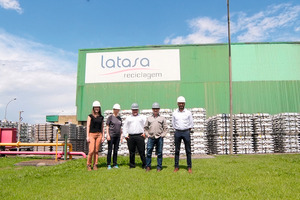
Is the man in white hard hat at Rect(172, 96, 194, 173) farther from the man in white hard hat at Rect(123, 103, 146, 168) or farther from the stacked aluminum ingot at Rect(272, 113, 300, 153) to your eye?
the stacked aluminum ingot at Rect(272, 113, 300, 153)

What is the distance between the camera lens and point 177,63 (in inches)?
880

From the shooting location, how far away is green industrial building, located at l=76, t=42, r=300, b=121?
848 inches

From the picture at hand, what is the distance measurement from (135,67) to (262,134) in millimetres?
11769

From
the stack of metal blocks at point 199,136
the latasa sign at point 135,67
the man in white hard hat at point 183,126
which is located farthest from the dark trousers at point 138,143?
the latasa sign at point 135,67

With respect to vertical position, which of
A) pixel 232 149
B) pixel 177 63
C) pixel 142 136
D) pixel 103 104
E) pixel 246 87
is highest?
pixel 177 63

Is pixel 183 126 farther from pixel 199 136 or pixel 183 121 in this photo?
pixel 199 136

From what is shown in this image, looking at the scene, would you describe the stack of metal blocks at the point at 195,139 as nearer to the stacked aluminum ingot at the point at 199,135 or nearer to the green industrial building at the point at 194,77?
the stacked aluminum ingot at the point at 199,135

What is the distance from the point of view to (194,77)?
72.6 ft

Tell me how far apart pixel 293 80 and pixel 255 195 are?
21.1m

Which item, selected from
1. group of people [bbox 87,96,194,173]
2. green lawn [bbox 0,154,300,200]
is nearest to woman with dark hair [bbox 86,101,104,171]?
group of people [bbox 87,96,194,173]

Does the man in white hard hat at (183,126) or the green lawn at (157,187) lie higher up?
the man in white hard hat at (183,126)

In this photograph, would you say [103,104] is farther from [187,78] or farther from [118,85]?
[187,78]

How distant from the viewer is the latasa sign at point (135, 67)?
22.2 meters

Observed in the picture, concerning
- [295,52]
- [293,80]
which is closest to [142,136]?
[293,80]
